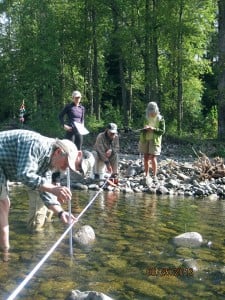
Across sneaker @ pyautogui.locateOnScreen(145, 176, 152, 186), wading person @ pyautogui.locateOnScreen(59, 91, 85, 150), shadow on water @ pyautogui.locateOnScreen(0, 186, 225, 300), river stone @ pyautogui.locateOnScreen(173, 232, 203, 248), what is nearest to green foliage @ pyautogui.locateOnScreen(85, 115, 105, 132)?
wading person @ pyautogui.locateOnScreen(59, 91, 85, 150)

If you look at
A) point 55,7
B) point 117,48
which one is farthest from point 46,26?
point 117,48

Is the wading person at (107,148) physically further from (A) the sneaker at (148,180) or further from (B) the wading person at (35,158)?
(B) the wading person at (35,158)

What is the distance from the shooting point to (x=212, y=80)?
127ft

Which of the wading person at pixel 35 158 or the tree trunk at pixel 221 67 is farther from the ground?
the tree trunk at pixel 221 67

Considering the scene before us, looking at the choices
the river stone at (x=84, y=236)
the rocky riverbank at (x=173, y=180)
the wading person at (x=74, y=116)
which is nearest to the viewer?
the river stone at (x=84, y=236)

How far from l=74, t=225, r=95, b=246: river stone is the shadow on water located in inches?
3.5

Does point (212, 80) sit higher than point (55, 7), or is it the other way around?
point (55, 7)

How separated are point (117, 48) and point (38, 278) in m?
21.4

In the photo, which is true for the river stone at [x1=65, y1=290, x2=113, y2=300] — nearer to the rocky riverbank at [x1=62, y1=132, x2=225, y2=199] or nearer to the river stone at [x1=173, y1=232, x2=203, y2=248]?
the river stone at [x1=173, y1=232, x2=203, y2=248]

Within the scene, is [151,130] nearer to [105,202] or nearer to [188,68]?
[105,202]

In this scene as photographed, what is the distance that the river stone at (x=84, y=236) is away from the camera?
20.5ft

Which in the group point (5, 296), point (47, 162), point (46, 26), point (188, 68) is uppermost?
point (46, 26)
